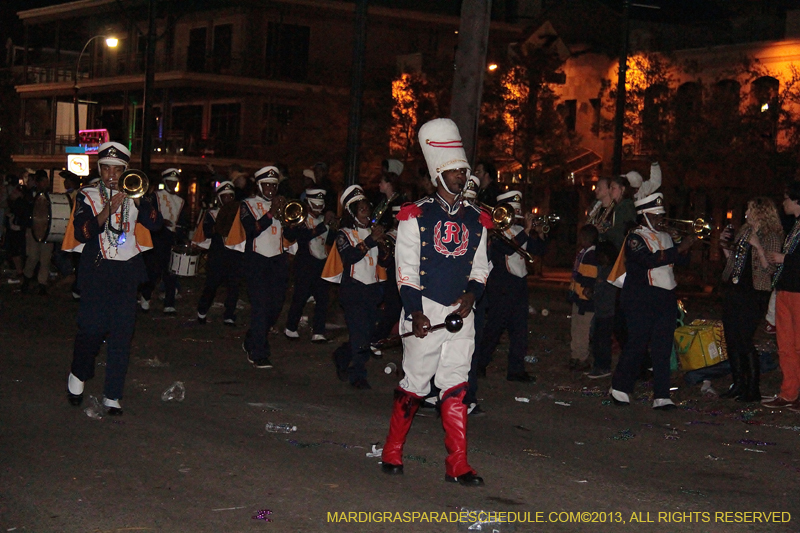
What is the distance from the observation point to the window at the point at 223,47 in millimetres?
47562

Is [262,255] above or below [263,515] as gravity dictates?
above

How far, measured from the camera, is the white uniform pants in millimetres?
6766

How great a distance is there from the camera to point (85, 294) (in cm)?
852

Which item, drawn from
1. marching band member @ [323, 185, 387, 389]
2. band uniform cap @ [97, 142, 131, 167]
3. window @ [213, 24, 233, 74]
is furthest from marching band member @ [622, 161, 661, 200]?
window @ [213, 24, 233, 74]

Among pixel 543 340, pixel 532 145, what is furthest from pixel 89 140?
pixel 543 340

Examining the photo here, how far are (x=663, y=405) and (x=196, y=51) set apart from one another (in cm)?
4263

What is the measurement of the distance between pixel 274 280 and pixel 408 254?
17.0ft

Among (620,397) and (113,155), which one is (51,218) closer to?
(113,155)

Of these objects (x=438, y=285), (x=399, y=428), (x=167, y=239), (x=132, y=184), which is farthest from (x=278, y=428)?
(x=167, y=239)

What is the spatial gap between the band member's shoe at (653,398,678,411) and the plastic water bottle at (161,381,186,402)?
429 centimetres

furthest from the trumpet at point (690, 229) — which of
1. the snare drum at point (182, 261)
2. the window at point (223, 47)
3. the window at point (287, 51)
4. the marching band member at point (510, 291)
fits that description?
the window at point (223, 47)

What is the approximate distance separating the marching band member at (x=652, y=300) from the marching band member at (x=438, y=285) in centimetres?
340

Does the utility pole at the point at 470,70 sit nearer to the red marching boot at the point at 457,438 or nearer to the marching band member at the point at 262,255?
the marching band member at the point at 262,255

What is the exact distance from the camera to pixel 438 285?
6.85m
